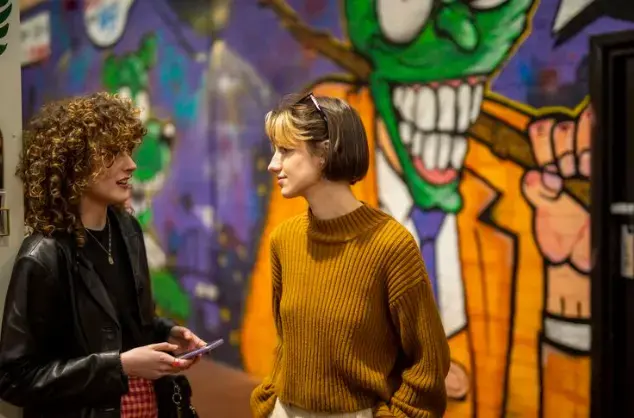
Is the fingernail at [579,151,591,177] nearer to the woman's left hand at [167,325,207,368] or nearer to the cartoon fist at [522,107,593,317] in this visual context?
the cartoon fist at [522,107,593,317]

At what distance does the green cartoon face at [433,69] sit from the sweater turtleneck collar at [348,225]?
3.87 ft

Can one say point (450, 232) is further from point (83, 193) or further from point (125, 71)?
point (125, 71)

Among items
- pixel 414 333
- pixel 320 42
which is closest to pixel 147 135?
pixel 320 42

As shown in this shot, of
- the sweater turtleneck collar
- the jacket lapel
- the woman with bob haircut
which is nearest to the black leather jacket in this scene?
the jacket lapel

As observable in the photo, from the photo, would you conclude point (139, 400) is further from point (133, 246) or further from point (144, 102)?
point (144, 102)

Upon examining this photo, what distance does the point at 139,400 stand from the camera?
2043 mm

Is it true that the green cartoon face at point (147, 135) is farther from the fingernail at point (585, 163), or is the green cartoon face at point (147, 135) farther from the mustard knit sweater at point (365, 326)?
the mustard knit sweater at point (365, 326)

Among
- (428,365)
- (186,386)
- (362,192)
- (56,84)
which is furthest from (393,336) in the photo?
(56,84)

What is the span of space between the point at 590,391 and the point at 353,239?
1315mm

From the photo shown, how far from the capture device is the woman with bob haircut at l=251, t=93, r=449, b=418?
1.76 m

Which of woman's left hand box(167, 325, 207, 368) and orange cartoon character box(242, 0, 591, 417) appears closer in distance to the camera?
woman's left hand box(167, 325, 207, 368)

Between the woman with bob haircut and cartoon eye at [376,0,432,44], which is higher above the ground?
cartoon eye at [376,0,432,44]

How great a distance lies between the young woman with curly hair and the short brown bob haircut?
20.4 inches

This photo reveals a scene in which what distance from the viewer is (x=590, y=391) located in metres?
2.59
